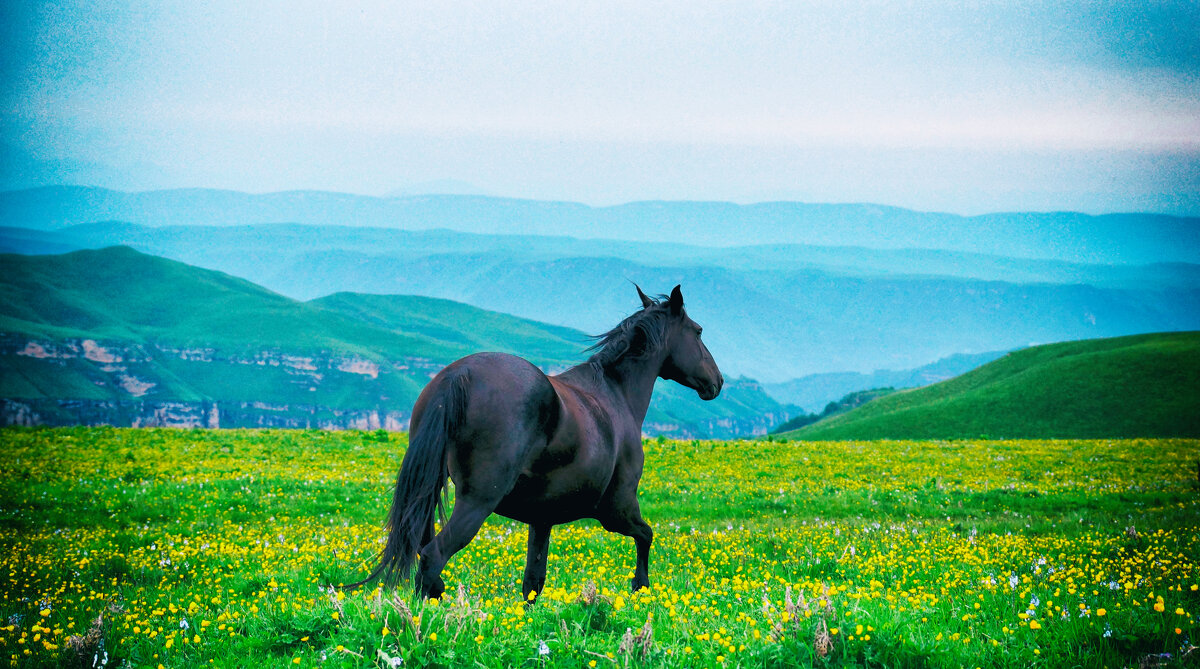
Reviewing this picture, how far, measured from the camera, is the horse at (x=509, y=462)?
770 centimetres

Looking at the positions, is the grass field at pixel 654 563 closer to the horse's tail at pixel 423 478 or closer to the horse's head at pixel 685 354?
the horse's tail at pixel 423 478

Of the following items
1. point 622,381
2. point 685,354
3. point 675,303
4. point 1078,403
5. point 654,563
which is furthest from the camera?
point 1078,403

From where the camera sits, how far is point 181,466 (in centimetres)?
2059

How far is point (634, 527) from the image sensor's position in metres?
9.65

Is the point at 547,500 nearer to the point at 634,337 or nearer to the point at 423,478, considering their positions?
the point at 423,478

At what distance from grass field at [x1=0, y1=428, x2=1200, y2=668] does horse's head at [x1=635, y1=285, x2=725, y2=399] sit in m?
2.64

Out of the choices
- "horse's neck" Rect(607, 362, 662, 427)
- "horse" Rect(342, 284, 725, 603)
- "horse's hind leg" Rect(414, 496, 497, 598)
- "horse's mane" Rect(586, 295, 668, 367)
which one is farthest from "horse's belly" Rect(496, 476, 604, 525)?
"horse's mane" Rect(586, 295, 668, 367)

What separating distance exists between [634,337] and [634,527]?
Answer: 93.6 inches

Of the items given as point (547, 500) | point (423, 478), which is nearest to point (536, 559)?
point (547, 500)

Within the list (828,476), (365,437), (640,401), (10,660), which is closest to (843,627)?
(640,401)

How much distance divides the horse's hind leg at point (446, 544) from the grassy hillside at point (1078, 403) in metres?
75.6

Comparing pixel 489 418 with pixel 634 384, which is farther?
pixel 634 384

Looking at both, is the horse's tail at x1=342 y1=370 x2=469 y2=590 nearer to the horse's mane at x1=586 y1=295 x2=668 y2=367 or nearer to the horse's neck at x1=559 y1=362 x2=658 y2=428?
the horse's neck at x1=559 y1=362 x2=658 y2=428

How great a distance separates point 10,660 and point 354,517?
9.48 m
